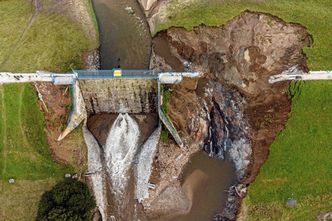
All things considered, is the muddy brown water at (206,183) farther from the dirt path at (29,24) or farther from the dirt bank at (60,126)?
the dirt path at (29,24)

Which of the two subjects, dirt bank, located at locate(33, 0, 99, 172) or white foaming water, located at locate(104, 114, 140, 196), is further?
white foaming water, located at locate(104, 114, 140, 196)

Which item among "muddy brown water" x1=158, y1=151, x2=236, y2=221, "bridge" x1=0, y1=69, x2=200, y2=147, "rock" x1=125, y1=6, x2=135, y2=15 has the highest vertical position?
"rock" x1=125, y1=6, x2=135, y2=15

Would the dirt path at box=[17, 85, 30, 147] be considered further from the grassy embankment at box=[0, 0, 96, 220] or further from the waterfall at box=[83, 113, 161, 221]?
the waterfall at box=[83, 113, 161, 221]

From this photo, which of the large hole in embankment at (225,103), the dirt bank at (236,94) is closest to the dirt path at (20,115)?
the large hole in embankment at (225,103)

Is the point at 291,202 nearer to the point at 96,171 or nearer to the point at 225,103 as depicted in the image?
the point at 225,103

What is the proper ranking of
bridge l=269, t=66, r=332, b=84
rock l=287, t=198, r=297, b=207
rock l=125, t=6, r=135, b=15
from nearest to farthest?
rock l=287, t=198, r=297, b=207
bridge l=269, t=66, r=332, b=84
rock l=125, t=6, r=135, b=15

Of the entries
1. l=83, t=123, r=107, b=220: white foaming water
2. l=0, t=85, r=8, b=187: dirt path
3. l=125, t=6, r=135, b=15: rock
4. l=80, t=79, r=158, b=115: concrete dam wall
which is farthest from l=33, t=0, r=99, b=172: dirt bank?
l=125, t=6, r=135, b=15: rock

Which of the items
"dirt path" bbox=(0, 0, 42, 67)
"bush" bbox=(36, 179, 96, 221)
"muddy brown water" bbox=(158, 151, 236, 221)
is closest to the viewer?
"bush" bbox=(36, 179, 96, 221)
